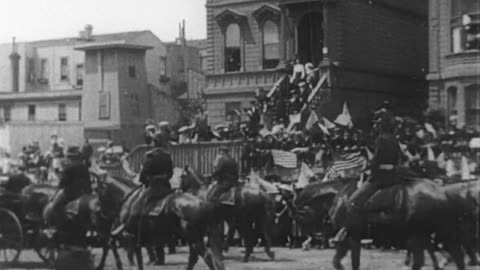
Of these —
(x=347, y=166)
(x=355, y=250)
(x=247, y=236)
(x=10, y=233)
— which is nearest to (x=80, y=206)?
(x=10, y=233)

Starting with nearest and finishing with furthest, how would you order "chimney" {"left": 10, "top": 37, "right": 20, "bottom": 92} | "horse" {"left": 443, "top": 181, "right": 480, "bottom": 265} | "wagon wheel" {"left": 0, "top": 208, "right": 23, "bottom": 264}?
"horse" {"left": 443, "top": 181, "right": 480, "bottom": 265} → "wagon wheel" {"left": 0, "top": 208, "right": 23, "bottom": 264} → "chimney" {"left": 10, "top": 37, "right": 20, "bottom": 92}

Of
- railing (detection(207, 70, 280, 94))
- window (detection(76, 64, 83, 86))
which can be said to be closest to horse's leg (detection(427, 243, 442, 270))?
window (detection(76, 64, 83, 86))

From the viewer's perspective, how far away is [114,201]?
17422 millimetres

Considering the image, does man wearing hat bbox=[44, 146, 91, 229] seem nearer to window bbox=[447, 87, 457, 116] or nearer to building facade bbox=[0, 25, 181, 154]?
building facade bbox=[0, 25, 181, 154]

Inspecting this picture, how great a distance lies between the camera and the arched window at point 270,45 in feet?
117

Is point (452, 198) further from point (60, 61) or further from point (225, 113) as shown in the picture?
point (225, 113)

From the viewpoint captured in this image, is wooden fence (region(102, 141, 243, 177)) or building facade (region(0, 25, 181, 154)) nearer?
building facade (region(0, 25, 181, 154))

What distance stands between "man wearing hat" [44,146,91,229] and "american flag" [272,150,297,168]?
8520mm

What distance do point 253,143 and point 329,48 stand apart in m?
8.40

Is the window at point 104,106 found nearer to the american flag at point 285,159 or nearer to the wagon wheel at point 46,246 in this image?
the american flag at point 285,159

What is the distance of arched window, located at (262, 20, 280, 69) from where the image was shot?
35625 mm

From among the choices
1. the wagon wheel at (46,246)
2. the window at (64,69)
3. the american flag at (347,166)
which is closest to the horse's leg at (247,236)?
the american flag at (347,166)

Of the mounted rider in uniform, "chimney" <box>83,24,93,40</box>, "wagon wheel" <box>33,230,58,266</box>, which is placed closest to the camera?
the mounted rider in uniform

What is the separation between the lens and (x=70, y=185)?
16.5 metres
